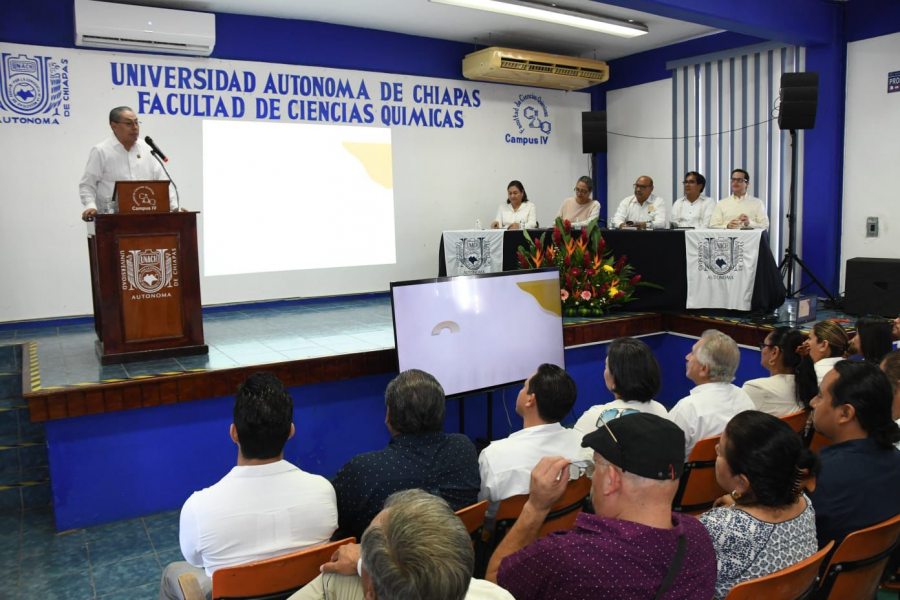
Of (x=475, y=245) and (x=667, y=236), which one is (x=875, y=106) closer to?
(x=667, y=236)

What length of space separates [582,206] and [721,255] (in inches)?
89.0

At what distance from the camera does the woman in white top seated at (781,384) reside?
287 centimetres

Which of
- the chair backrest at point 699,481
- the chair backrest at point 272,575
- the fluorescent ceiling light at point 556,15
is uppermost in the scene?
the fluorescent ceiling light at point 556,15

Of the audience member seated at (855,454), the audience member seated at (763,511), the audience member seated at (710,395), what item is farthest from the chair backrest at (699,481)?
the audience member seated at (763,511)

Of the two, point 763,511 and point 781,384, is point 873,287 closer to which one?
point 781,384

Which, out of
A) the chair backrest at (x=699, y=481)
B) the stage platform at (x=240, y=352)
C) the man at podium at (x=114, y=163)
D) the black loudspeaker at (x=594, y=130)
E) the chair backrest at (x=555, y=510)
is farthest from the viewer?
the black loudspeaker at (x=594, y=130)

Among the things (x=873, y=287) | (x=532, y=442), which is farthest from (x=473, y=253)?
(x=532, y=442)

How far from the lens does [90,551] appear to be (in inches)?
122

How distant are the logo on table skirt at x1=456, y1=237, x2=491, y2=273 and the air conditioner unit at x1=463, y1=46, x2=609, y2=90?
6.61ft

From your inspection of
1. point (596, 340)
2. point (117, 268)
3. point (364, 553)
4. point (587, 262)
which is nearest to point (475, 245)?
point (587, 262)

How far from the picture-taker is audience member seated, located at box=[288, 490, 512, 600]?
3.27 feet

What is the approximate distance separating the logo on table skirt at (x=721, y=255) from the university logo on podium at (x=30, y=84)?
528 centimetres

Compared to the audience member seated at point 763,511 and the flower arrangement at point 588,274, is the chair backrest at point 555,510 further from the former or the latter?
the flower arrangement at point 588,274

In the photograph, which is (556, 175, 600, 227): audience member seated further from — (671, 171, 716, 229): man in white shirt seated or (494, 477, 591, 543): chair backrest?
(494, 477, 591, 543): chair backrest
